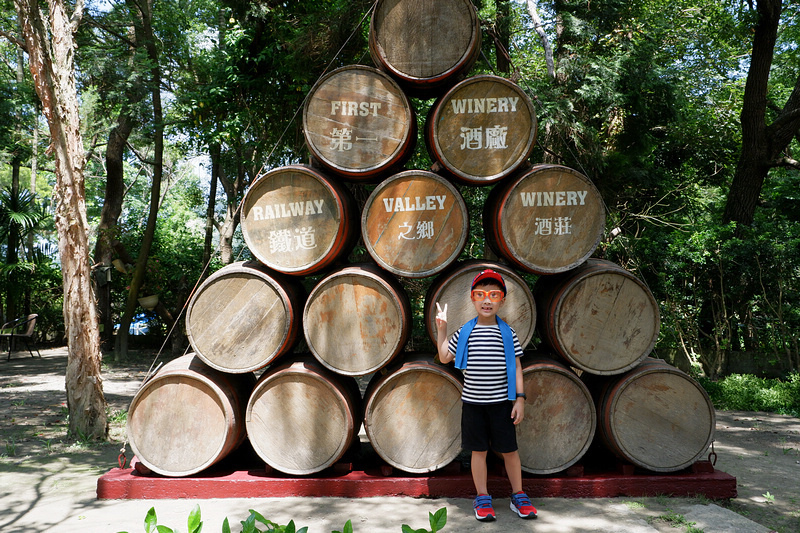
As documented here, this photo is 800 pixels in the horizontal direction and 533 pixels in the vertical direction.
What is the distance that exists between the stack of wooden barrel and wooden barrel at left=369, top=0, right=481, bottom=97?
0.06m

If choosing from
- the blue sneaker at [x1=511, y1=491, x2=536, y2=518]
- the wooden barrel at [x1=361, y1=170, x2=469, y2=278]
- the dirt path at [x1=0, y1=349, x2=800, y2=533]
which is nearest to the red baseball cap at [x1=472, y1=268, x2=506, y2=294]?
the wooden barrel at [x1=361, y1=170, x2=469, y2=278]

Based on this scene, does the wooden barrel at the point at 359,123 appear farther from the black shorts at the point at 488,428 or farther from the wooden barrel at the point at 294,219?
the black shorts at the point at 488,428

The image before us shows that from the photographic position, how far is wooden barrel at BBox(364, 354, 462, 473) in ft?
12.5

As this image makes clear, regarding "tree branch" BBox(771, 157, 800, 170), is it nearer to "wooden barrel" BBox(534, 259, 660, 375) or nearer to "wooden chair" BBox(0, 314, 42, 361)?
"wooden barrel" BBox(534, 259, 660, 375)

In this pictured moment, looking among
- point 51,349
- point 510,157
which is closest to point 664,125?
point 510,157

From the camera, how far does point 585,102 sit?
8703 mm

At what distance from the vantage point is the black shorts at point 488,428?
11.4 ft

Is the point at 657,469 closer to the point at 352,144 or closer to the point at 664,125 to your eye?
the point at 352,144

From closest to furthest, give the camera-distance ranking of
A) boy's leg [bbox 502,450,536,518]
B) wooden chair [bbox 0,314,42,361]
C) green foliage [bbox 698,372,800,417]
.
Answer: boy's leg [bbox 502,450,536,518] → green foliage [bbox 698,372,800,417] → wooden chair [bbox 0,314,42,361]

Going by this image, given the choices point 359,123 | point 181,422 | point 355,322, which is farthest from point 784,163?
point 181,422

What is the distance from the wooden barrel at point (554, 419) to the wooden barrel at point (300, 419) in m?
1.21

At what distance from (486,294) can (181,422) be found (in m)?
2.26

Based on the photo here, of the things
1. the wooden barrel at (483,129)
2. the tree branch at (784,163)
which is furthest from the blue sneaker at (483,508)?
the tree branch at (784,163)

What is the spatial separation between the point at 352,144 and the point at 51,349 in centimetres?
1327
